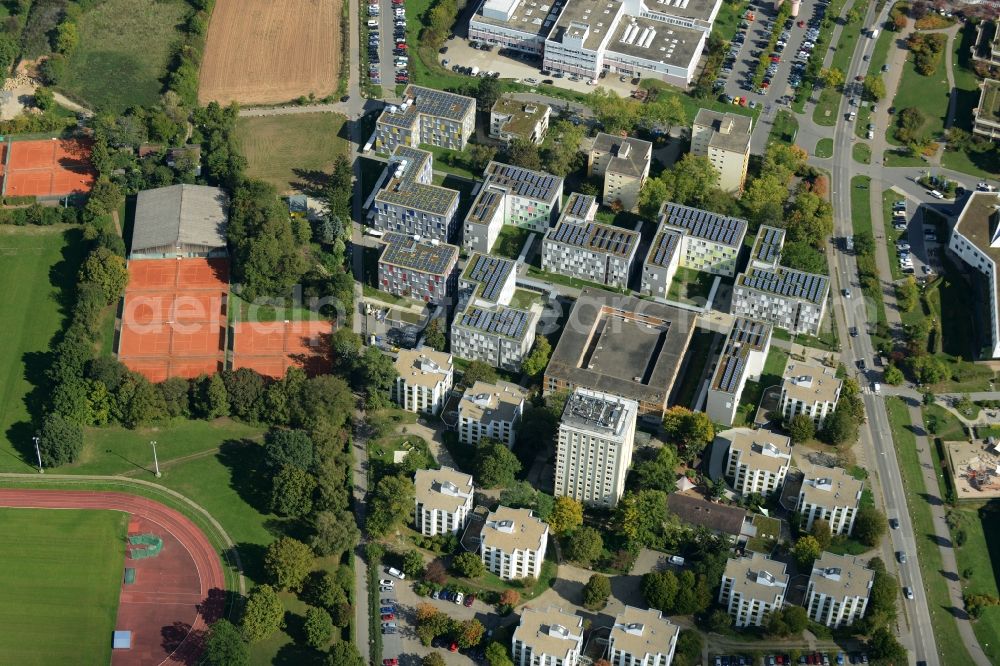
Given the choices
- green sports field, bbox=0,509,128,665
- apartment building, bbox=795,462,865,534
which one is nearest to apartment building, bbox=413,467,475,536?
green sports field, bbox=0,509,128,665

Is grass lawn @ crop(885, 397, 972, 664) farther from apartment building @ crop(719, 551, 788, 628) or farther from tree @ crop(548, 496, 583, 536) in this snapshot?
tree @ crop(548, 496, 583, 536)

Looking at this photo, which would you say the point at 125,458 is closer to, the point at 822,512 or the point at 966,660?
the point at 822,512

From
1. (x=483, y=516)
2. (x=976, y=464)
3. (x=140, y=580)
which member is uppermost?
(x=976, y=464)

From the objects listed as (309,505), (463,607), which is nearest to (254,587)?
(309,505)

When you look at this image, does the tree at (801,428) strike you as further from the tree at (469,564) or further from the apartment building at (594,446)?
the tree at (469,564)

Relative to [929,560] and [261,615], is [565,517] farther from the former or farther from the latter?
[929,560]

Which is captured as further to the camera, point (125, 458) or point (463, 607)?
point (125, 458)

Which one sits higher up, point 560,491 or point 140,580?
point 560,491

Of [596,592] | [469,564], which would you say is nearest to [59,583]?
[469,564]
